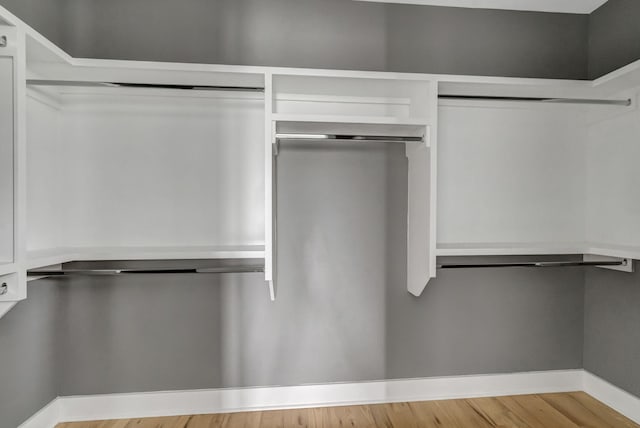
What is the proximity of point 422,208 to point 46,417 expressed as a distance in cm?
212

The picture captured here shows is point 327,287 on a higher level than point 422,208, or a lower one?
lower

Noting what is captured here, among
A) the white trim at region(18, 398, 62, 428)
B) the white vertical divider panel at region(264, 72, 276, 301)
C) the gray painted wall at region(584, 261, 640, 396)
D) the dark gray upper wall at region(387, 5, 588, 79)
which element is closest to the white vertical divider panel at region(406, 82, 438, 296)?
the dark gray upper wall at region(387, 5, 588, 79)

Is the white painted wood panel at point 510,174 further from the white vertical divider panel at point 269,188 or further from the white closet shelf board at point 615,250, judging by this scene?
the white vertical divider panel at point 269,188

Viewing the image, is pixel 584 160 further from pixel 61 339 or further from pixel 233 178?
pixel 61 339

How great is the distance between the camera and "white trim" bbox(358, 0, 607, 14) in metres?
2.09

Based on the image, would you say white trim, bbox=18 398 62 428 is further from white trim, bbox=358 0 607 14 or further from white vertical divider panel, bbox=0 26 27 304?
white trim, bbox=358 0 607 14

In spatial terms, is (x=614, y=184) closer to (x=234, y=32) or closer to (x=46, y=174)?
(x=234, y=32)

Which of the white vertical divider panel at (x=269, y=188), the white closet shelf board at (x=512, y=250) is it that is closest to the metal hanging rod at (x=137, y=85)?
the white vertical divider panel at (x=269, y=188)

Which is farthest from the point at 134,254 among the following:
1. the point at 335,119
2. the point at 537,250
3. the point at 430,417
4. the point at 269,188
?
the point at 537,250

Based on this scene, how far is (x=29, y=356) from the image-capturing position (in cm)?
171

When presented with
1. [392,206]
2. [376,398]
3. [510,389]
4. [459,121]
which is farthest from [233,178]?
[510,389]

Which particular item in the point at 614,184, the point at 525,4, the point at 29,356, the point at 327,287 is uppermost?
the point at 525,4

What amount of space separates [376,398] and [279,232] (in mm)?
1075

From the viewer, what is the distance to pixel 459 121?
211 cm
